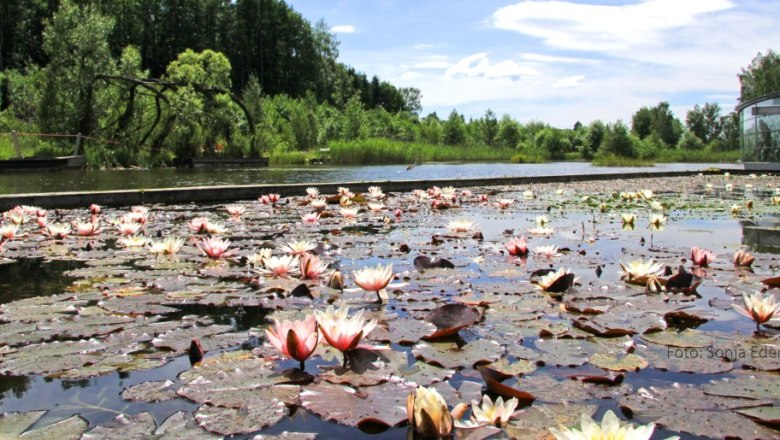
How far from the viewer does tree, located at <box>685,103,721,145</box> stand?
222 ft

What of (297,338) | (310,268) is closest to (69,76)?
(310,268)

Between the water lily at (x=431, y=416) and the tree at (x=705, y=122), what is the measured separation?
253 feet

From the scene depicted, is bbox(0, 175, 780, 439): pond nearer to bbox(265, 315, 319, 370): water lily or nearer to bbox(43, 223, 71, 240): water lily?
bbox(265, 315, 319, 370): water lily

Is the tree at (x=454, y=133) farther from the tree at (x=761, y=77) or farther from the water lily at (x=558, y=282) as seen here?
the water lily at (x=558, y=282)

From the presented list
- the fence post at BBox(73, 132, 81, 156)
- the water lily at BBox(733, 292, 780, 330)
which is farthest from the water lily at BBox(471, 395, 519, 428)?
the fence post at BBox(73, 132, 81, 156)

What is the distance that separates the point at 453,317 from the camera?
1.82m

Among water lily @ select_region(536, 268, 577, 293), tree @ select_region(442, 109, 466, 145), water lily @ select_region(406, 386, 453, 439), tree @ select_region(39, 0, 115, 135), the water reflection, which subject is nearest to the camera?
water lily @ select_region(406, 386, 453, 439)

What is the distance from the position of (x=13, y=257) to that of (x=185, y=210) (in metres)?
3.04

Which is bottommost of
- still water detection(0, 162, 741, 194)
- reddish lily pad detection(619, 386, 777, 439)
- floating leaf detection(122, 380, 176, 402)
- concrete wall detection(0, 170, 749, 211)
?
reddish lily pad detection(619, 386, 777, 439)

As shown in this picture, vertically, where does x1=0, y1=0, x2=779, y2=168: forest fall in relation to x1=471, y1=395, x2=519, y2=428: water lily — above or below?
above

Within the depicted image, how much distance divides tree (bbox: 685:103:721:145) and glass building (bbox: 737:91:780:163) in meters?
52.0

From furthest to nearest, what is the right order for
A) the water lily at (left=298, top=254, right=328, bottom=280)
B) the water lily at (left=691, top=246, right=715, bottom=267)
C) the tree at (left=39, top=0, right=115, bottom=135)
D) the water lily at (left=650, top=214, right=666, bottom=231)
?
the tree at (left=39, top=0, right=115, bottom=135) < the water lily at (left=650, top=214, right=666, bottom=231) < the water lily at (left=691, top=246, right=715, bottom=267) < the water lily at (left=298, top=254, right=328, bottom=280)

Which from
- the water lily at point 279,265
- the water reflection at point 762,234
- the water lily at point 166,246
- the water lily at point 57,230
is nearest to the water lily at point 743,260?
the water reflection at point 762,234

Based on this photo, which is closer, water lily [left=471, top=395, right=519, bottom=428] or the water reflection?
water lily [left=471, top=395, right=519, bottom=428]
